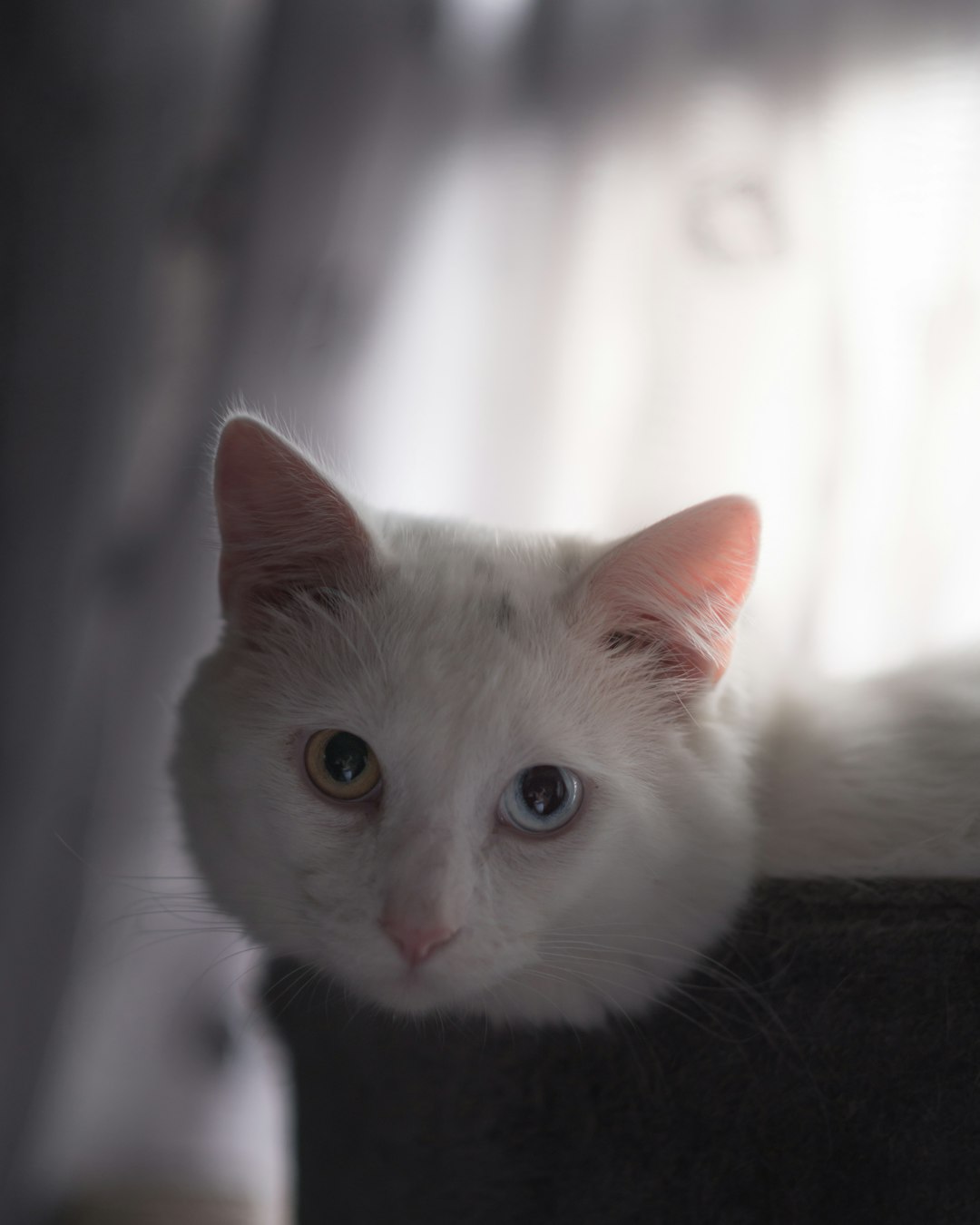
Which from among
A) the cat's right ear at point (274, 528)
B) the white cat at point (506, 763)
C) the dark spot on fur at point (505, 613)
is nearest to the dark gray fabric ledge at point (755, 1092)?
the white cat at point (506, 763)

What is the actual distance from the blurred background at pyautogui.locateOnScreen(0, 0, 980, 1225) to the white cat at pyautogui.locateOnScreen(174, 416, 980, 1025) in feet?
1.01

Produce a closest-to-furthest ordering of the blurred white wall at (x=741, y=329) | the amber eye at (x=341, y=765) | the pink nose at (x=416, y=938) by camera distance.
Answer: the pink nose at (x=416, y=938) < the amber eye at (x=341, y=765) < the blurred white wall at (x=741, y=329)

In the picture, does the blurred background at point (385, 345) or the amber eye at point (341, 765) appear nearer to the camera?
the amber eye at point (341, 765)

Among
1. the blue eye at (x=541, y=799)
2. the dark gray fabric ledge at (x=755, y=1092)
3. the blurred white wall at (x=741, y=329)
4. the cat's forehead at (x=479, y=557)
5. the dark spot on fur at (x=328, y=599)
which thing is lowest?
the dark gray fabric ledge at (x=755, y=1092)

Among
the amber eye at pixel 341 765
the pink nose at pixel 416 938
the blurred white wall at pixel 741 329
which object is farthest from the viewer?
the blurred white wall at pixel 741 329

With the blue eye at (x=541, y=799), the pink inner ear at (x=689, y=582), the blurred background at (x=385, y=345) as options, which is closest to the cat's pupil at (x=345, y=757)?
the blue eye at (x=541, y=799)

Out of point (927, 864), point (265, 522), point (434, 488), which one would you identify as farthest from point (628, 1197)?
point (434, 488)

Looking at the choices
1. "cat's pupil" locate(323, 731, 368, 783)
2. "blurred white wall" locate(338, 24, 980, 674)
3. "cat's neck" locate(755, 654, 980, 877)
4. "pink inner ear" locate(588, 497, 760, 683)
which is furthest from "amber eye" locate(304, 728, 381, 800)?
"blurred white wall" locate(338, 24, 980, 674)

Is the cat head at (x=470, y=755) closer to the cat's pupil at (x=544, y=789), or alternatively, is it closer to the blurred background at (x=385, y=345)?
the cat's pupil at (x=544, y=789)

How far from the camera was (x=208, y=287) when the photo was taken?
1.91 metres

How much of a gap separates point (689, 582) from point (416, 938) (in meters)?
0.40

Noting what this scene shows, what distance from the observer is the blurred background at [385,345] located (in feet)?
4.33

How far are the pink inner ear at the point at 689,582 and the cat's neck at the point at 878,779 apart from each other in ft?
0.55

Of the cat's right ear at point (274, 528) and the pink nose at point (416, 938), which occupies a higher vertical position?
the cat's right ear at point (274, 528)
